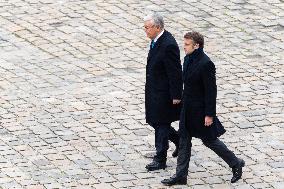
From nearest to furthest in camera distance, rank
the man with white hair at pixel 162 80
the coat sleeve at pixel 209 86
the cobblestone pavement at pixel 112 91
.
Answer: the coat sleeve at pixel 209 86 < the man with white hair at pixel 162 80 < the cobblestone pavement at pixel 112 91

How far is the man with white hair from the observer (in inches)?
401

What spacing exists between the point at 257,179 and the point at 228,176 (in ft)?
1.10

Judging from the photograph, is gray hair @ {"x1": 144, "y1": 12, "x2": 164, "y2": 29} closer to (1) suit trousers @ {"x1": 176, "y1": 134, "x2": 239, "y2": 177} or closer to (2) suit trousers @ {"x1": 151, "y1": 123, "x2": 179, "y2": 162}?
(2) suit trousers @ {"x1": 151, "y1": 123, "x2": 179, "y2": 162}

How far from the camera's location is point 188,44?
984 centimetres

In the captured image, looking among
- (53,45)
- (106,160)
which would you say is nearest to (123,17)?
(53,45)

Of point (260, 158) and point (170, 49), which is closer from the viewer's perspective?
point (170, 49)

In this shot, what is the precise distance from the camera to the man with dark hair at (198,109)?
980 centimetres

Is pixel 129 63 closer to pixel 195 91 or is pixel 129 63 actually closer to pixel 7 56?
pixel 7 56

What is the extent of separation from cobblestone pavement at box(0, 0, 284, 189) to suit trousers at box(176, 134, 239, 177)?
247 mm

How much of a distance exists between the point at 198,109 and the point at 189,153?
0.56 metres

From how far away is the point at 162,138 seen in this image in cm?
1046

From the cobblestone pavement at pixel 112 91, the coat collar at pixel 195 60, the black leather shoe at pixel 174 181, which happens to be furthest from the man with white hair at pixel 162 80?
the cobblestone pavement at pixel 112 91

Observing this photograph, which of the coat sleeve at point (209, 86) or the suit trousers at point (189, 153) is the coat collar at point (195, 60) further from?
the suit trousers at point (189, 153)

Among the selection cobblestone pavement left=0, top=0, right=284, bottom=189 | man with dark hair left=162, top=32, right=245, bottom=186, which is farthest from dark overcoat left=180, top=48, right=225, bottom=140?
cobblestone pavement left=0, top=0, right=284, bottom=189
